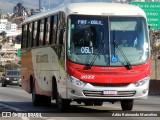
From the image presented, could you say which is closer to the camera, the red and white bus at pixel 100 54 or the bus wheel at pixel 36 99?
the red and white bus at pixel 100 54

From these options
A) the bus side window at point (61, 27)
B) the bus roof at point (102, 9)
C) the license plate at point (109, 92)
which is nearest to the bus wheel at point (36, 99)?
the bus side window at point (61, 27)

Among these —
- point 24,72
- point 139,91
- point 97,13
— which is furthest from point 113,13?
point 24,72

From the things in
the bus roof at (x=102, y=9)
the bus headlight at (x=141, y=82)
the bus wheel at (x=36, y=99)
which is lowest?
the bus wheel at (x=36, y=99)

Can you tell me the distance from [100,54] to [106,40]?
494 mm

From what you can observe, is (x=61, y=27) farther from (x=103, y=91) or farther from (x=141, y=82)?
(x=141, y=82)

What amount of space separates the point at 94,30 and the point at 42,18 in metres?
4.27

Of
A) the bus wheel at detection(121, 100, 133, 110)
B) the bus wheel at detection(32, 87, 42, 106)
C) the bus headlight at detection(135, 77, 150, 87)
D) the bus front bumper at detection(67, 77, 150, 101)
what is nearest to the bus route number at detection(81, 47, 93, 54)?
the bus front bumper at detection(67, 77, 150, 101)

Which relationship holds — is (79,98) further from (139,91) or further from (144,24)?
(144,24)

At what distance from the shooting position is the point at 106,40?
1798 centimetres

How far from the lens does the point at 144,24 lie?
1841 cm

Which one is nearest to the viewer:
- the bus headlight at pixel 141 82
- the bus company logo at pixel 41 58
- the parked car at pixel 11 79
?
the bus headlight at pixel 141 82

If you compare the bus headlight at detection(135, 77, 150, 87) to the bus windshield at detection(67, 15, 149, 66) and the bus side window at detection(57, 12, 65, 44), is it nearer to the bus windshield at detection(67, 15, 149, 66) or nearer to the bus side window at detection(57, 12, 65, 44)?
the bus windshield at detection(67, 15, 149, 66)

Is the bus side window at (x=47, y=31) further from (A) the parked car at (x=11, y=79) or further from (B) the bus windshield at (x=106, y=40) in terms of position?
(A) the parked car at (x=11, y=79)

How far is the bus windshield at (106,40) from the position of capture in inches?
700
